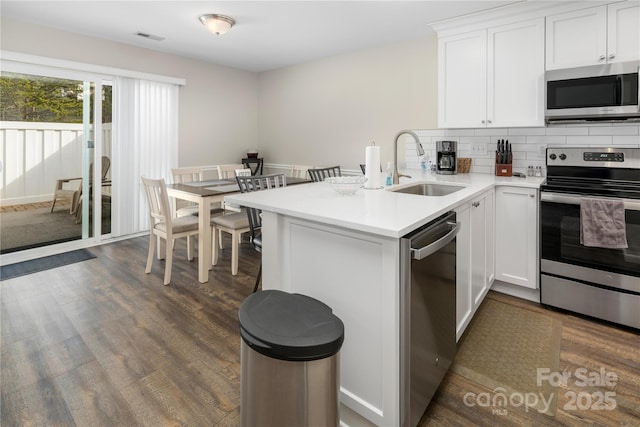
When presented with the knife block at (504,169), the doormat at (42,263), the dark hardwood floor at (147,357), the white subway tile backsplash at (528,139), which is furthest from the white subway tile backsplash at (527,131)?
the doormat at (42,263)

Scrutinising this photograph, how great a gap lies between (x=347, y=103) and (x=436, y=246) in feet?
12.0

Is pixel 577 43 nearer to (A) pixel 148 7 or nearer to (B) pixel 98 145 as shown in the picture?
(A) pixel 148 7

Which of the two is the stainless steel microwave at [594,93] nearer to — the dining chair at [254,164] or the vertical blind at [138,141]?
the dining chair at [254,164]

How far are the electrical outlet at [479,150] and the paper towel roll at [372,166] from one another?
184 centimetres

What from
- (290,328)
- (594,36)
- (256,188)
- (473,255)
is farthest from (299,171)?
(290,328)

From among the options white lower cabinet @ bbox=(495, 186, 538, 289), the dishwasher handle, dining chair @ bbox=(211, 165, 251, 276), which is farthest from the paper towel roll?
dining chair @ bbox=(211, 165, 251, 276)

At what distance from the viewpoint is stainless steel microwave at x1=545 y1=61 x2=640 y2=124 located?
7.97ft

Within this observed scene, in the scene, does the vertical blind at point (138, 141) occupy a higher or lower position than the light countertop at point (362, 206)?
higher

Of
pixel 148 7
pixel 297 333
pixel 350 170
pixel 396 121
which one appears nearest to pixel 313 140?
pixel 350 170

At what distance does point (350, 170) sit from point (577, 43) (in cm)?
270

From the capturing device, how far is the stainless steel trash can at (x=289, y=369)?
112cm

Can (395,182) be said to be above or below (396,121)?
below

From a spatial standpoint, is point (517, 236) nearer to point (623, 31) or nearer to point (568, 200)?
point (568, 200)

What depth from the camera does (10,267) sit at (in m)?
3.53
